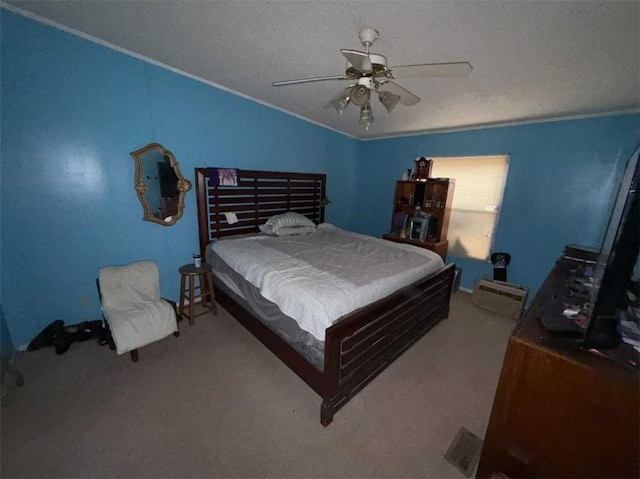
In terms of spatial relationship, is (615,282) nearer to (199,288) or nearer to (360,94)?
(360,94)

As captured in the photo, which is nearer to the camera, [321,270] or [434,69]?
[434,69]

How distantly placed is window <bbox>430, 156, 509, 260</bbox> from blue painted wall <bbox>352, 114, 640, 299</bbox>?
11 centimetres

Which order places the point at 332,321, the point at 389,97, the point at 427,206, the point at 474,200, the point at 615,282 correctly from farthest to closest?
the point at 427,206, the point at 474,200, the point at 389,97, the point at 332,321, the point at 615,282

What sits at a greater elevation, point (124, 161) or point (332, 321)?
point (124, 161)

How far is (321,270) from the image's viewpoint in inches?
84.5

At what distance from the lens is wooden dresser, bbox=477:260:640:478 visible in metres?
0.80

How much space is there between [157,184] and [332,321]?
8.01 feet

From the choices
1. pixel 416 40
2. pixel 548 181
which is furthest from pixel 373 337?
pixel 548 181

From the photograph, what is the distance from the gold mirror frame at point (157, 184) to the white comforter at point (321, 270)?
61 centimetres

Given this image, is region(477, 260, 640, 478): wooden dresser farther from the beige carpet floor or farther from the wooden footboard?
the wooden footboard

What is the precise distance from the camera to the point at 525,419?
0.98 metres

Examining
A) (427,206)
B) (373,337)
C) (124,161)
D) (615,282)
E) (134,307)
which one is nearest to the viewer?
(615,282)

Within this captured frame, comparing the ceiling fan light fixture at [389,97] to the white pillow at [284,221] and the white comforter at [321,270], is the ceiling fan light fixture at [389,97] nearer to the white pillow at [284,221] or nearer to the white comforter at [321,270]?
the white comforter at [321,270]

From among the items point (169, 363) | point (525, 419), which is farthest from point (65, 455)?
point (525, 419)
